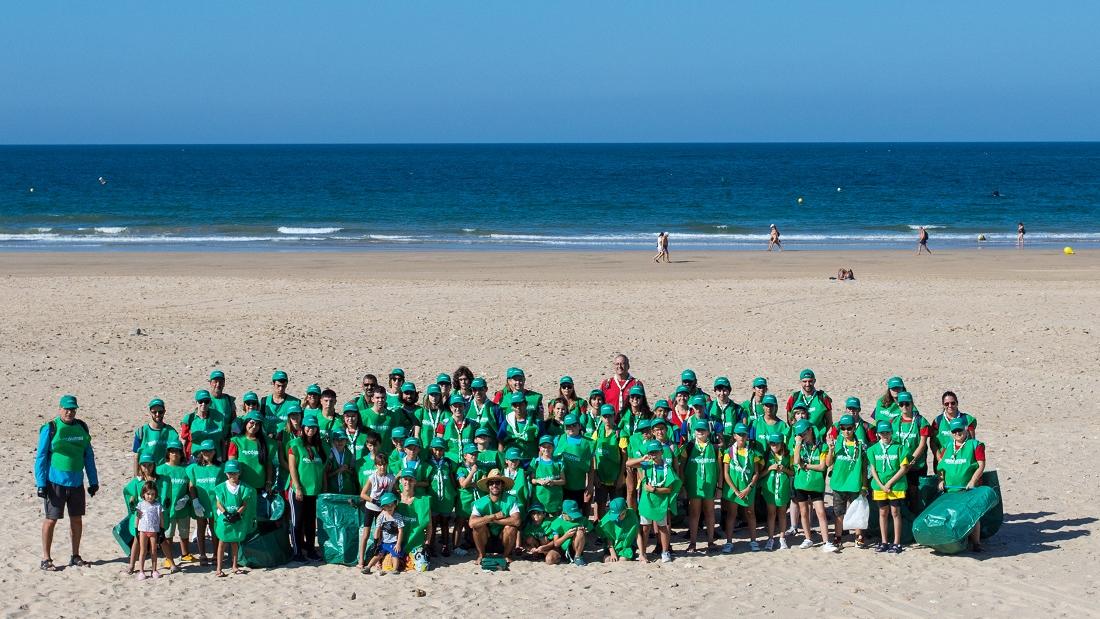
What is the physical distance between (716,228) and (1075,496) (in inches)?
1493

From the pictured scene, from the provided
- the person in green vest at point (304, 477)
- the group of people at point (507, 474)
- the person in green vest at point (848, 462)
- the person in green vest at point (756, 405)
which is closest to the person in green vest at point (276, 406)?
the group of people at point (507, 474)

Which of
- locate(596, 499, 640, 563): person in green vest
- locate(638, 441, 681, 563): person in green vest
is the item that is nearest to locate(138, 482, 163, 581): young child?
locate(596, 499, 640, 563): person in green vest

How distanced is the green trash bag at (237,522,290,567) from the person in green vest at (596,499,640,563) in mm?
2724

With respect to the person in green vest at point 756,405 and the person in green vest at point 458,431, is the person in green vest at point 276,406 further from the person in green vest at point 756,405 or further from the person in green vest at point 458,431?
the person in green vest at point 756,405

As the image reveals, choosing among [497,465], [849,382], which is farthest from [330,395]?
[849,382]

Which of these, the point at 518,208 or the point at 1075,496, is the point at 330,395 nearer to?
the point at 1075,496

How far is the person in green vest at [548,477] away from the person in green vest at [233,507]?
2.37 metres

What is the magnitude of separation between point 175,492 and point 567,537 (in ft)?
10.8

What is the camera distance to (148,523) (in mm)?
10086

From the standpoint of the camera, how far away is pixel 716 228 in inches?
1971

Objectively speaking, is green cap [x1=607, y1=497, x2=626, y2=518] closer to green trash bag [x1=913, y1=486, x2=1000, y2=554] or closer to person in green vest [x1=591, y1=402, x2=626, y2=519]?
person in green vest [x1=591, y1=402, x2=626, y2=519]

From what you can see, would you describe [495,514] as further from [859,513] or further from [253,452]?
[859,513]

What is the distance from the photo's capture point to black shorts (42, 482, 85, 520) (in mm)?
10391

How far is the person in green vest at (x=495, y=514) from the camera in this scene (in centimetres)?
1048
